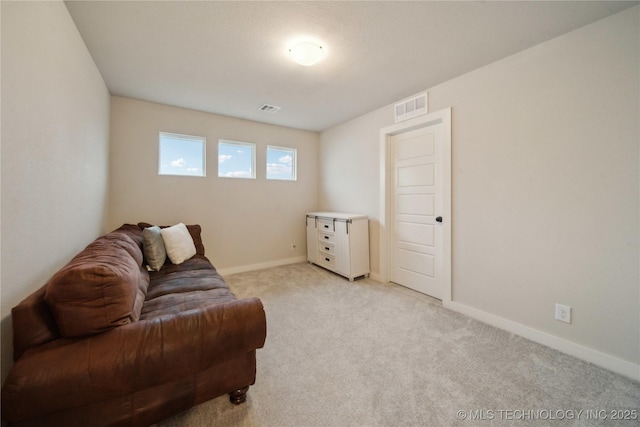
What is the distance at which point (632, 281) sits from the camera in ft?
5.35

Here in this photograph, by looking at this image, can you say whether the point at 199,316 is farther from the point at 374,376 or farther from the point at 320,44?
the point at 320,44

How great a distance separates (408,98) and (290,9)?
6.07ft

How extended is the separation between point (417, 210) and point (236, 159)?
2744 mm

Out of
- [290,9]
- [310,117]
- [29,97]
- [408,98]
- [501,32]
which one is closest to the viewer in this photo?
[29,97]

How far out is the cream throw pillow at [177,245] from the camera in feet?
8.29

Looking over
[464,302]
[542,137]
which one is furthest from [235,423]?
[542,137]

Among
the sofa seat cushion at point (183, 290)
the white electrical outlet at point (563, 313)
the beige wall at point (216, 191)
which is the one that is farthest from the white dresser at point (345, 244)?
the white electrical outlet at point (563, 313)

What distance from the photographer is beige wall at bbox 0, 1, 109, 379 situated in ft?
3.45

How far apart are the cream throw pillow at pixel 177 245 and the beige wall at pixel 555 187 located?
111 inches

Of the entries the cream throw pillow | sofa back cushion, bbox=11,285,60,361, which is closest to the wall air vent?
the cream throw pillow

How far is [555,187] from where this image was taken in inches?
75.8

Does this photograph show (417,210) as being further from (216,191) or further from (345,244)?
(216,191)

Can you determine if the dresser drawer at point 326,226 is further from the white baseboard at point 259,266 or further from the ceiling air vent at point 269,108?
the ceiling air vent at point 269,108

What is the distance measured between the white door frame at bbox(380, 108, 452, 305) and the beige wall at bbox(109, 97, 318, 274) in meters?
1.58
